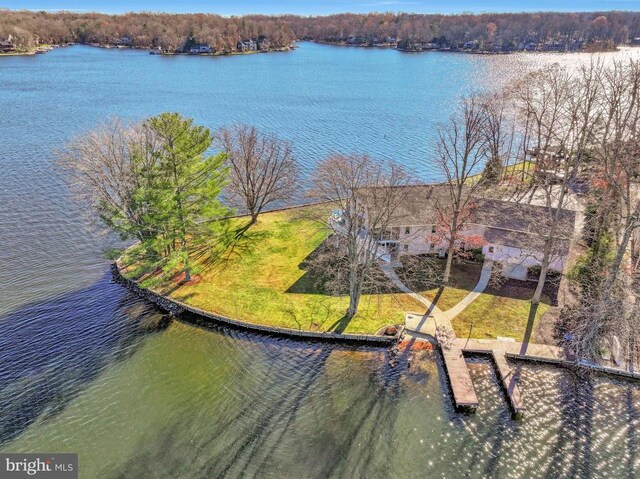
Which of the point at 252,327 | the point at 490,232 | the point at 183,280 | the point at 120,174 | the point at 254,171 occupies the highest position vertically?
the point at 120,174

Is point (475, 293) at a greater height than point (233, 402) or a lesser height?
greater

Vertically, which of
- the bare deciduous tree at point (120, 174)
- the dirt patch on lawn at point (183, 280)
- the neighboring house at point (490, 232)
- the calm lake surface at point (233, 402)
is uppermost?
the bare deciduous tree at point (120, 174)

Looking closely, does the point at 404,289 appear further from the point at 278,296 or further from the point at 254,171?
the point at 254,171

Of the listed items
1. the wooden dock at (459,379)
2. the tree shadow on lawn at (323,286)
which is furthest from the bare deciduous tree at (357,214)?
the wooden dock at (459,379)

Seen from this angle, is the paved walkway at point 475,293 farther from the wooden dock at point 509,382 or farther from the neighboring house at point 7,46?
the neighboring house at point 7,46

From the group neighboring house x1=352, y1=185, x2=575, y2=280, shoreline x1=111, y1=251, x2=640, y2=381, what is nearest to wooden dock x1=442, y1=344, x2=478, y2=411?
shoreline x1=111, y1=251, x2=640, y2=381

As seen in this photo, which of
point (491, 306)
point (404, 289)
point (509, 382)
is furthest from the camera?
point (404, 289)

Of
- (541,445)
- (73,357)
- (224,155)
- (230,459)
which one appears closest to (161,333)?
(73,357)

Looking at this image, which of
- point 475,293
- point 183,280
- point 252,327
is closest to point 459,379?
point 475,293
